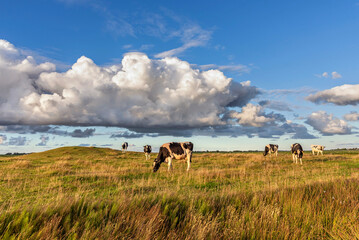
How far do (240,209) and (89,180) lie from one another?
12060mm

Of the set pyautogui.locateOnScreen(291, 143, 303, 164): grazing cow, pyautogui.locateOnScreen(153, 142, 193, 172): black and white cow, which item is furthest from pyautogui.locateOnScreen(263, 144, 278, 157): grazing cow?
pyautogui.locateOnScreen(153, 142, 193, 172): black and white cow

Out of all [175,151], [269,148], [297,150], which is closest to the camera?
[175,151]

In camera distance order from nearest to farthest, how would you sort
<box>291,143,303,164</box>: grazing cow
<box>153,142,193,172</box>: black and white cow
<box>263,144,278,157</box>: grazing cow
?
<box>153,142,193,172</box>: black and white cow < <box>291,143,303,164</box>: grazing cow < <box>263,144,278,157</box>: grazing cow

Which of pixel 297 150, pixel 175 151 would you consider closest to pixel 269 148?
→ pixel 297 150

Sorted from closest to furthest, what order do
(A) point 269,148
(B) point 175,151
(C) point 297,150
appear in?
(B) point 175,151 < (C) point 297,150 < (A) point 269,148

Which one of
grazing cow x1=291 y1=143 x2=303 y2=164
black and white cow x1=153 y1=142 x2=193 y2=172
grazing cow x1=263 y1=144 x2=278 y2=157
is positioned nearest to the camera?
black and white cow x1=153 y1=142 x2=193 y2=172

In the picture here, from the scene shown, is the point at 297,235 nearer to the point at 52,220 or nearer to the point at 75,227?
the point at 75,227

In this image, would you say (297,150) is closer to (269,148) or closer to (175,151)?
(269,148)

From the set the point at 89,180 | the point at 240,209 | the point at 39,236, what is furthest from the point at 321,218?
the point at 89,180

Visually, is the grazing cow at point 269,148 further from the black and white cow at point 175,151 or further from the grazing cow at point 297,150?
the black and white cow at point 175,151

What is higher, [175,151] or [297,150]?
[297,150]

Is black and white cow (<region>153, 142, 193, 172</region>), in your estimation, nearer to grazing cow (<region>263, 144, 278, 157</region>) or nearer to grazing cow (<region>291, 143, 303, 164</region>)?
grazing cow (<region>291, 143, 303, 164</region>)

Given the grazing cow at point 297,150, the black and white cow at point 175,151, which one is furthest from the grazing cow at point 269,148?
the black and white cow at point 175,151

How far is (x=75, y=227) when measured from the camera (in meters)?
4.00
